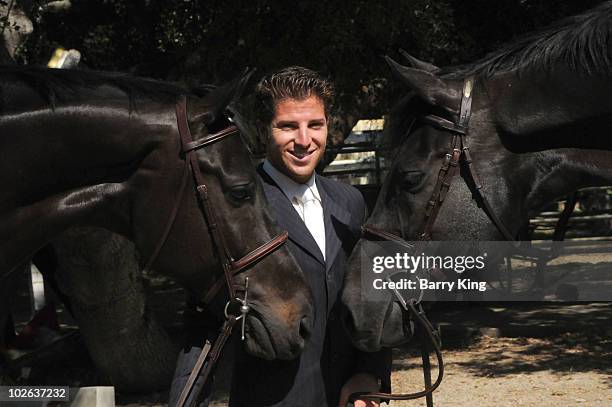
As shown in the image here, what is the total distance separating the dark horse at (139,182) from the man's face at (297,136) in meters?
0.13

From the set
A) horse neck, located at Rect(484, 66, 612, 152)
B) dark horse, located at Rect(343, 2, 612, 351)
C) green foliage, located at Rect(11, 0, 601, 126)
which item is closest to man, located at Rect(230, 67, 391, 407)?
dark horse, located at Rect(343, 2, 612, 351)

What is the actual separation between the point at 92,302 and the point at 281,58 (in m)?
2.92

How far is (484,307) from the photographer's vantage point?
1125cm

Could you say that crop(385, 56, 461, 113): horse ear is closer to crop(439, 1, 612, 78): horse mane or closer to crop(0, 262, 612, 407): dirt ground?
crop(439, 1, 612, 78): horse mane

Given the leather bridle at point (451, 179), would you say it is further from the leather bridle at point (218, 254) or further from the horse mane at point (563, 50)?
the leather bridle at point (218, 254)

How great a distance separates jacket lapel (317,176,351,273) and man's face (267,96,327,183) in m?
0.16

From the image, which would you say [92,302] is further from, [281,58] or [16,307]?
[16,307]

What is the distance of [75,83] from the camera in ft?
10.7

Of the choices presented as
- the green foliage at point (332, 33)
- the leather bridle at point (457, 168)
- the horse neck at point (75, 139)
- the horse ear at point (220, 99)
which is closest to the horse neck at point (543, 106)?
the leather bridle at point (457, 168)

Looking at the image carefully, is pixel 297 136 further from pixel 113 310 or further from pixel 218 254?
pixel 113 310

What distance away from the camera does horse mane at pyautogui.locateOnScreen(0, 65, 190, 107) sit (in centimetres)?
320

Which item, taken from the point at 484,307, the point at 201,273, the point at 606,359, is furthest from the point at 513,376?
the point at 201,273

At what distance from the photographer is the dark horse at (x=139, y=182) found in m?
3.11

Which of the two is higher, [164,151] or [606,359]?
[164,151]
